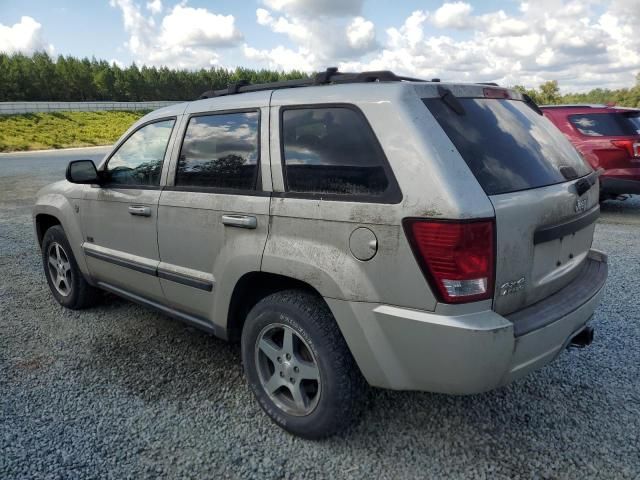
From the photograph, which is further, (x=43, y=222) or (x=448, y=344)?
(x=43, y=222)

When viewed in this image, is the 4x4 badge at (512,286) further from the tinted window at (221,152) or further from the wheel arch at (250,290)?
the tinted window at (221,152)

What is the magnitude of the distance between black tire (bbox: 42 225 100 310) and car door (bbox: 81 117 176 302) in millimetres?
380

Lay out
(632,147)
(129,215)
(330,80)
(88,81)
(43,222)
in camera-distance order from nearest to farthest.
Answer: (330,80) → (129,215) → (43,222) → (632,147) → (88,81)

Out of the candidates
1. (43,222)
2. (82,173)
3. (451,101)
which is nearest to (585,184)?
(451,101)

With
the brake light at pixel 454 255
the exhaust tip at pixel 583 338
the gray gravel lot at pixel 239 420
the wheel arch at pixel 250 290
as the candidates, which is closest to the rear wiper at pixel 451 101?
the brake light at pixel 454 255

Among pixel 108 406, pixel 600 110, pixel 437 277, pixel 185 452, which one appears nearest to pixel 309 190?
pixel 437 277

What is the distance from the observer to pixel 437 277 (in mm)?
2031

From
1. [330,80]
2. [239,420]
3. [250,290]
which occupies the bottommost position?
[239,420]

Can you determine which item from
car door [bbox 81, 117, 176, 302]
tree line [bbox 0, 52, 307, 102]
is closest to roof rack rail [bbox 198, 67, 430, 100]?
car door [bbox 81, 117, 176, 302]

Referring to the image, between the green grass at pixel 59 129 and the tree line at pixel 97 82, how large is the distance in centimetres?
1959

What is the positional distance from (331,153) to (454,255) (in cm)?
78

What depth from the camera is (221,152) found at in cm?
290

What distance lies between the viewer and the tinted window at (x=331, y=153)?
2232mm

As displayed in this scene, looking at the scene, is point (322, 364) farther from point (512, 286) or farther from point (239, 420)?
point (512, 286)
